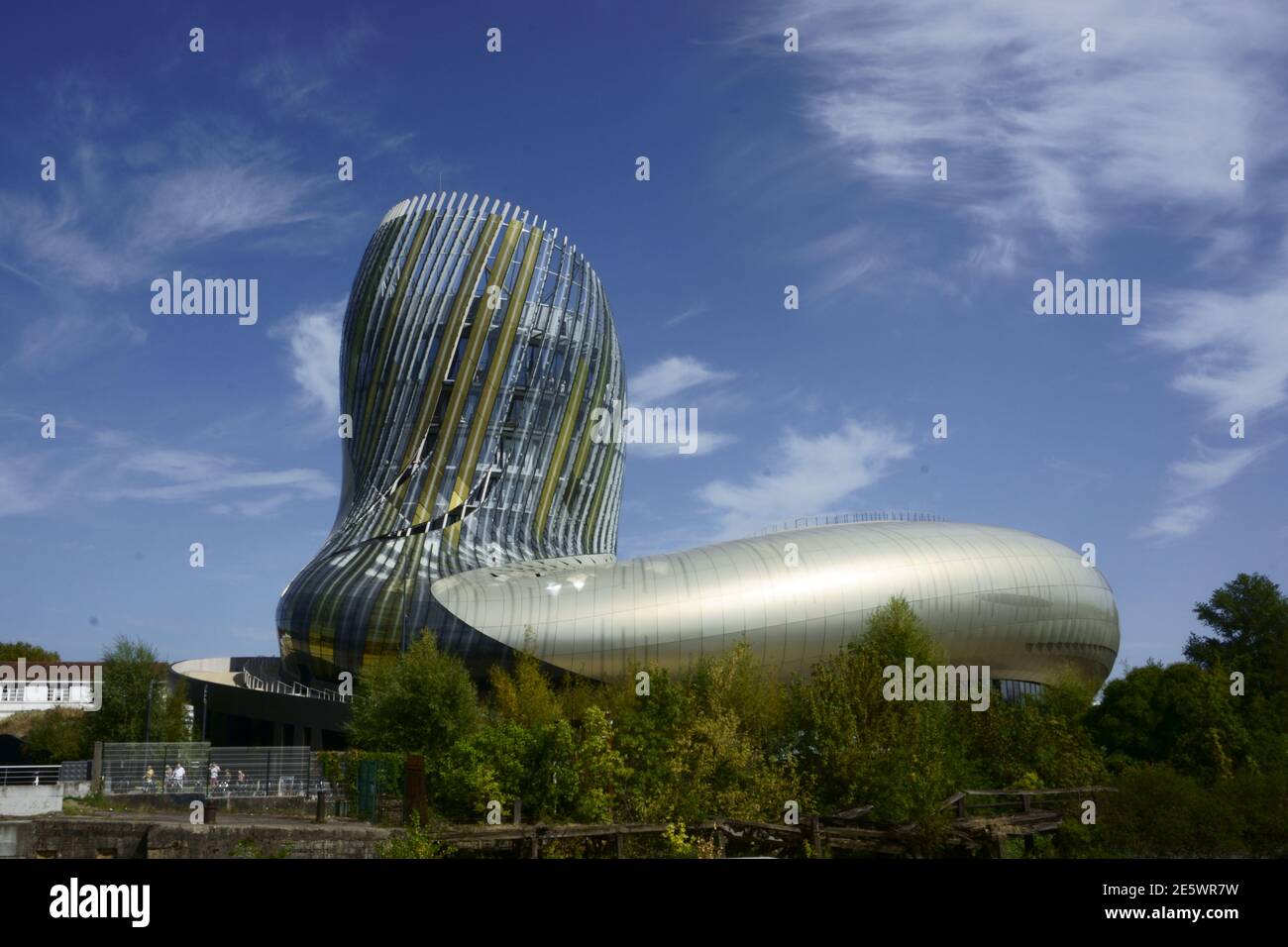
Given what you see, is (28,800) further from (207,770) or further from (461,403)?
(461,403)

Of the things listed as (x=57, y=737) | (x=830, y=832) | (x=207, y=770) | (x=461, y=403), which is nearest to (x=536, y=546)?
(x=461, y=403)

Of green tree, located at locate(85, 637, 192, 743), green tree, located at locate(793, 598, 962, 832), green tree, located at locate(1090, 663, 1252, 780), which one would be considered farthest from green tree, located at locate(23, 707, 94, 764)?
green tree, located at locate(1090, 663, 1252, 780)

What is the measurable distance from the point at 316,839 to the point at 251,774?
1172cm

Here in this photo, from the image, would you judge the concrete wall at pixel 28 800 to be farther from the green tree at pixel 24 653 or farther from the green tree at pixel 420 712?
the green tree at pixel 24 653

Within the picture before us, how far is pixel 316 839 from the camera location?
2528cm

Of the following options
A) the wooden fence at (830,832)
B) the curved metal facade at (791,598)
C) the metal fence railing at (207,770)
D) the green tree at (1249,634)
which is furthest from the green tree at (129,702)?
the green tree at (1249,634)

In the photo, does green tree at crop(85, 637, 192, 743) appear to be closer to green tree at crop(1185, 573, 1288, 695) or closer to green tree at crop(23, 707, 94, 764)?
green tree at crop(23, 707, 94, 764)

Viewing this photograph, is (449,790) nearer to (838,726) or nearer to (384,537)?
(838,726)

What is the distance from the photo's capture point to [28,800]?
3036 centimetres

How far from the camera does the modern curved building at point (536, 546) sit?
5316cm

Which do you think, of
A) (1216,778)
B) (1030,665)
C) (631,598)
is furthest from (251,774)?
(1030,665)

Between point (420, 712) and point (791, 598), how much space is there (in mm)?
20156
